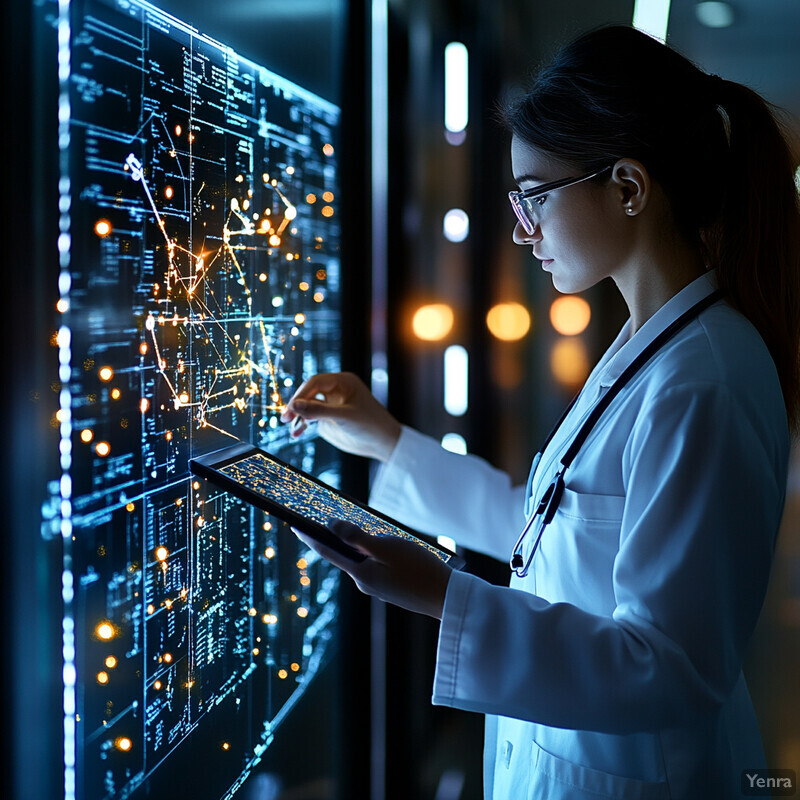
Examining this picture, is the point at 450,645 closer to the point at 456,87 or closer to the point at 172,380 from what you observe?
the point at 172,380

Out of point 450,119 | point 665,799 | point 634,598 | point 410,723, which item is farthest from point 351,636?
point 450,119

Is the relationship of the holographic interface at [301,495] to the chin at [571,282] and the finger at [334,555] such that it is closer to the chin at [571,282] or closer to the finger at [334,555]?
the finger at [334,555]

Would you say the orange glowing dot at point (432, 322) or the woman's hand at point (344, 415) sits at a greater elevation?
the orange glowing dot at point (432, 322)

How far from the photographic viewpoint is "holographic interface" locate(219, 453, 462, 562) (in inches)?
34.9

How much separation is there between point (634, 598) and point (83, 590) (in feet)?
1.86

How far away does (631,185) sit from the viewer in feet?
3.19

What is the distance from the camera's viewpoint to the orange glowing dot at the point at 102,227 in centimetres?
81

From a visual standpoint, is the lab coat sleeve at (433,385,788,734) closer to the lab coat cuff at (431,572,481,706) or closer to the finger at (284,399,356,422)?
the lab coat cuff at (431,572,481,706)

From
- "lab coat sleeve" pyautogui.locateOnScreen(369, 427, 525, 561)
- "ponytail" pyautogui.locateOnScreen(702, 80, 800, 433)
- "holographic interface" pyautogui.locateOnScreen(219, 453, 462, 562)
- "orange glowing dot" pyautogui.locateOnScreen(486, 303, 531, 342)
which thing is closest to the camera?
"holographic interface" pyautogui.locateOnScreen(219, 453, 462, 562)

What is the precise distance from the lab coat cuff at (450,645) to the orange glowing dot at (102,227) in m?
0.52

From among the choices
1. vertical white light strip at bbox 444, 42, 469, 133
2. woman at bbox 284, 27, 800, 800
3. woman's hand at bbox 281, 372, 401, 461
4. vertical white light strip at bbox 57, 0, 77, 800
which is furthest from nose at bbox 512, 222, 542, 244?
vertical white light strip at bbox 444, 42, 469, 133

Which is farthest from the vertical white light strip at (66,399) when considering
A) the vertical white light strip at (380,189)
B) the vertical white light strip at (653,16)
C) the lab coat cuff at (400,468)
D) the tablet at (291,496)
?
the vertical white light strip at (653,16)

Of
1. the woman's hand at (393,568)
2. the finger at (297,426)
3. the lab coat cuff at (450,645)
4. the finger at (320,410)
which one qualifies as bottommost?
the lab coat cuff at (450,645)

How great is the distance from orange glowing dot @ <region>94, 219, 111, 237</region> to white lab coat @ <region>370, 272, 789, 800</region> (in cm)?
52
